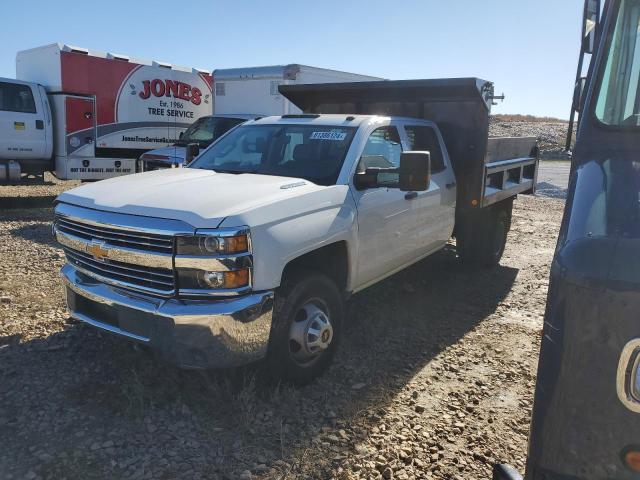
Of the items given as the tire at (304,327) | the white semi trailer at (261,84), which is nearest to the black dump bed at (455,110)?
the tire at (304,327)

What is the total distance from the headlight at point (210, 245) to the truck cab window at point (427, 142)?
2.51 m

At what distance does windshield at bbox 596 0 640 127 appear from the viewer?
247cm

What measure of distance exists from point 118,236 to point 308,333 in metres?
1.39

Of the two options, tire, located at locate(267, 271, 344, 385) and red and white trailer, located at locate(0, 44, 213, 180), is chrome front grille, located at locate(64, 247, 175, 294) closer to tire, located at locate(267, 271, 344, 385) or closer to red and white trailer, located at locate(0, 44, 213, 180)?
tire, located at locate(267, 271, 344, 385)

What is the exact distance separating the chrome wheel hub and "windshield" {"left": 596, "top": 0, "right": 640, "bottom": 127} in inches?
84.0

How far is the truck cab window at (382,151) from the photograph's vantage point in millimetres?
4312

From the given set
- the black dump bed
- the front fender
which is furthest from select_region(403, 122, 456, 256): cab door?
the front fender

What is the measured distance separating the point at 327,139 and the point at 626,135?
2474 millimetres

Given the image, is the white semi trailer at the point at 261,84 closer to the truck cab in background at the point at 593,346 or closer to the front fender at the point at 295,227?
the front fender at the point at 295,227

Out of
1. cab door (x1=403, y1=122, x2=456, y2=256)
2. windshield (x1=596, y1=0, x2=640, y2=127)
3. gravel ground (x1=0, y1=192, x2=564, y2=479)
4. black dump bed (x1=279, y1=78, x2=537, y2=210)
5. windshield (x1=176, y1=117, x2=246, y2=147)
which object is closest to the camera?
windshield (x1=596, y1=0, x2=640, y2=127)

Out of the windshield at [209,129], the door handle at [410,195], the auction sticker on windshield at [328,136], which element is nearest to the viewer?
the auction sticker on windshield at [328,136]

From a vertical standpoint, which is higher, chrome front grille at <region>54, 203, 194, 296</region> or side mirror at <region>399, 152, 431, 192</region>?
side mirror at <region>399, 152, 431, 192</region>

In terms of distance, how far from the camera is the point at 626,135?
236cm

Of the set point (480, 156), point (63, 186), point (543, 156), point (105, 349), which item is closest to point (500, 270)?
point (480, 156)
